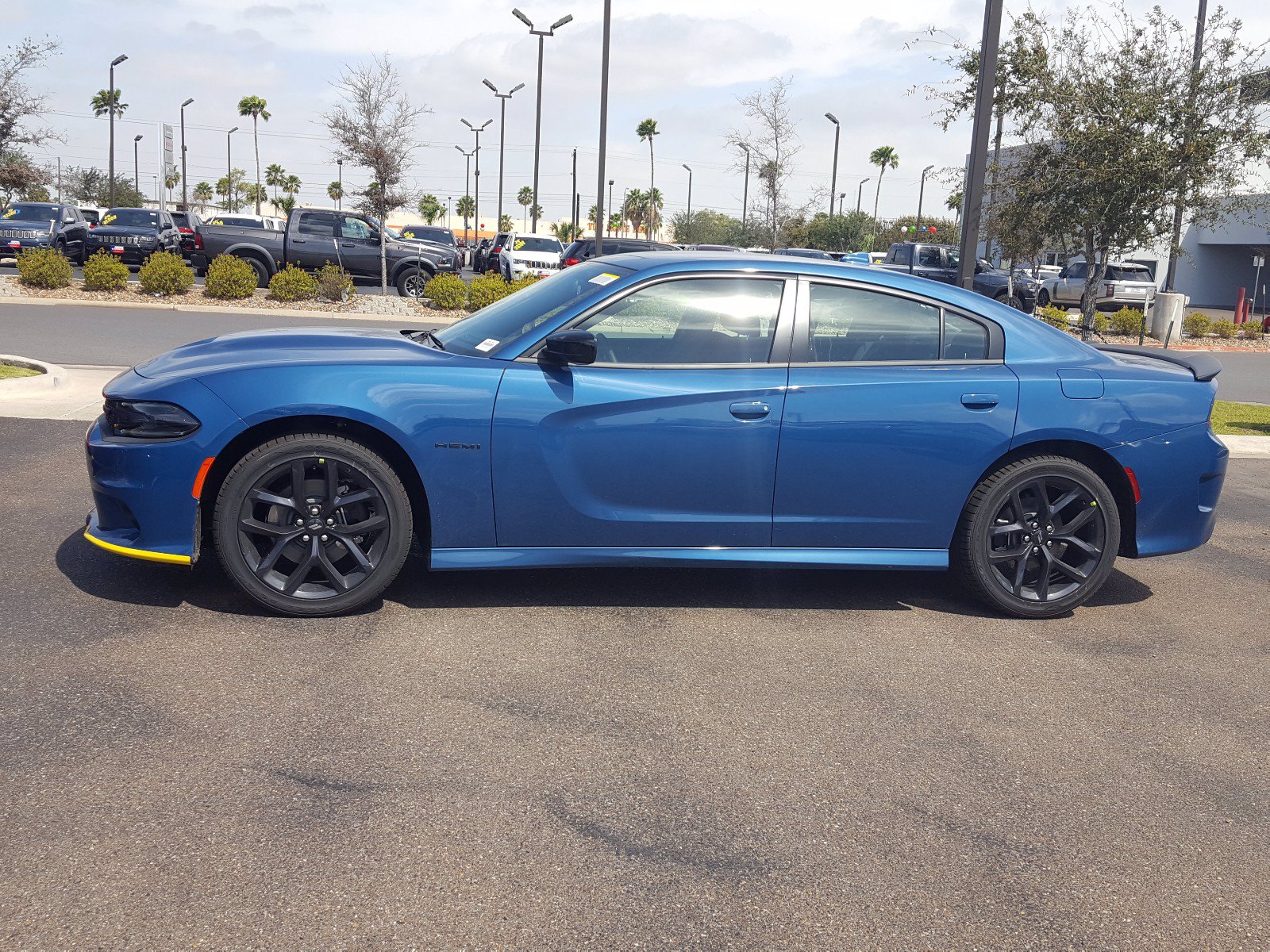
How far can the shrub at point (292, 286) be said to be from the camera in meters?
22.5

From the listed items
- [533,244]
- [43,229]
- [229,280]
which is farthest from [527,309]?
[43,229]

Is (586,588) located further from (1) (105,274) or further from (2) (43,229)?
(2) (43,229)

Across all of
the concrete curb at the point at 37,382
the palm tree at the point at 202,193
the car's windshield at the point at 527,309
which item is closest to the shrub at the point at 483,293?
the concrete curb at the point at 37,382

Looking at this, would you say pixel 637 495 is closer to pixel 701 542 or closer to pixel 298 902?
pixel 701 542

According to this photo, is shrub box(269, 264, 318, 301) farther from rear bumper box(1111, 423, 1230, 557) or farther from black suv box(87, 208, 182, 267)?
rear bumper box(1111, 423, 1230, 557)

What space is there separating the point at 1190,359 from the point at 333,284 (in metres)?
Answer: 19.2

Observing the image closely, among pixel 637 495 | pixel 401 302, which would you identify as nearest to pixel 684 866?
pixel 637 495

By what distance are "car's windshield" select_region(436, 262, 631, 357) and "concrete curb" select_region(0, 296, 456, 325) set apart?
1527 centimetres

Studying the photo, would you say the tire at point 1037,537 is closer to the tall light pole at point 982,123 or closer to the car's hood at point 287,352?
the car's hood at point 287,352

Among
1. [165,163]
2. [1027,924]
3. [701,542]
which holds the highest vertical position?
[165,163]

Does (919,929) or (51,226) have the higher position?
(51,226)

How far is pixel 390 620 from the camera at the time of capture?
195 inches

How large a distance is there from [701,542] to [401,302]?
19848mm

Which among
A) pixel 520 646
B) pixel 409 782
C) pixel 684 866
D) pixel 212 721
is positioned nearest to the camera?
pixel 684 866
